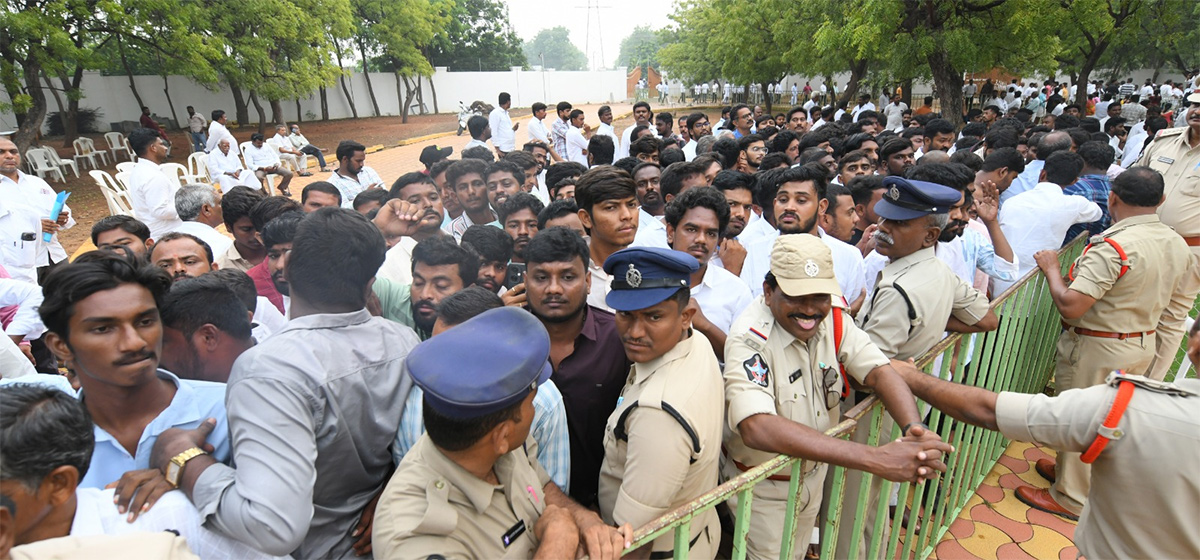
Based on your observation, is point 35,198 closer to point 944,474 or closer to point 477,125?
point 477,125

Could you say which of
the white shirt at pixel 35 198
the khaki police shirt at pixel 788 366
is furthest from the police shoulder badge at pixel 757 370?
the white shirt at pixel 35 198

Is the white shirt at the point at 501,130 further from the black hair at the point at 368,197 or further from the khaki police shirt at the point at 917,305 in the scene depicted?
the khaki police shirt at the point at 917,305

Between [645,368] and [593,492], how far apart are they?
0.89m

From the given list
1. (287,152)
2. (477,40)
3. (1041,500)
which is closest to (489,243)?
(1041,500)

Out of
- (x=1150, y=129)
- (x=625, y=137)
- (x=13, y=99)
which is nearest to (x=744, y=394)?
(x=625, y=137)

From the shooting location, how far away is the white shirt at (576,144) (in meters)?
11.1

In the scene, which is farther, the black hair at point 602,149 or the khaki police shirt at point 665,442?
the black hair at point 602,149

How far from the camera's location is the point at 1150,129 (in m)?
10.0

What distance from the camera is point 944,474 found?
3273 mm

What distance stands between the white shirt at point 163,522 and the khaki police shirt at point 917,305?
2633 millimetres

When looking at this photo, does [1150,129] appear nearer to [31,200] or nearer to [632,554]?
[632,554]

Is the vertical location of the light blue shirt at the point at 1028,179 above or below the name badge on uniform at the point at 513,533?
above

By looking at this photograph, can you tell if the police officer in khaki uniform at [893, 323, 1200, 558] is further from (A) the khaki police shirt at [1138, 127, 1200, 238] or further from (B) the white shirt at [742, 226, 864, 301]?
(A) the khaki police shirt at [1138, 127, 1200, 238]

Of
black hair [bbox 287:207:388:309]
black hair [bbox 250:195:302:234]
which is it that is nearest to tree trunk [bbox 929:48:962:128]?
black hair [bbox 250:195:302:234]
